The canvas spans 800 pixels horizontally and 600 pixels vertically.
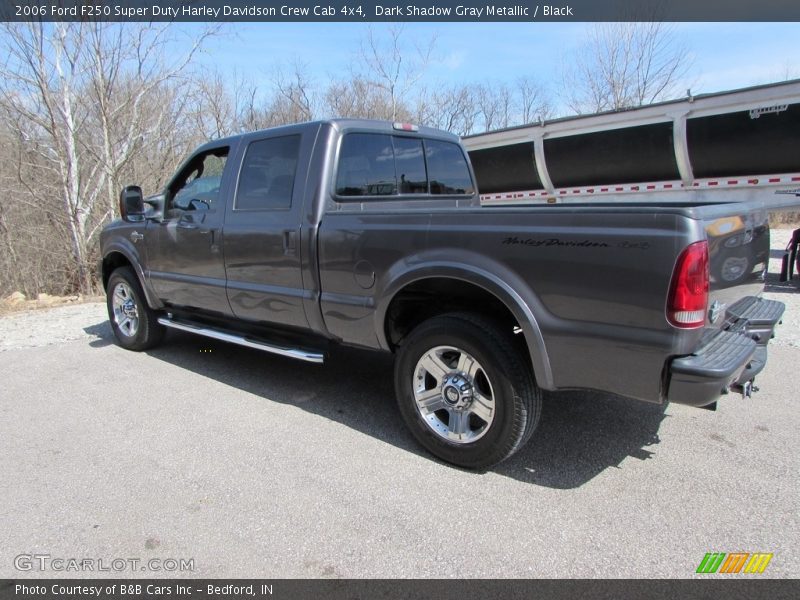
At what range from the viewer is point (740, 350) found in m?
2.58

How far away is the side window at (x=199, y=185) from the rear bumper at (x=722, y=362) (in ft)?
12.0

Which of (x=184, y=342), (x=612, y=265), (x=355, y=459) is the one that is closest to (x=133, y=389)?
(x=184, y=342)

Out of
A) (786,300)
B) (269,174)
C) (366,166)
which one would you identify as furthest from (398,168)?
(786,300)

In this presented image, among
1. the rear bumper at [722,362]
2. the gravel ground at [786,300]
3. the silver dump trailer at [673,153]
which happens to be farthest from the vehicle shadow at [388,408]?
the silver dump trailer at [673,153]

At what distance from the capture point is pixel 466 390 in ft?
9.82

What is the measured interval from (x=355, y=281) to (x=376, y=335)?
38 cm

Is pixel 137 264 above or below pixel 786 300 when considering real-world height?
above

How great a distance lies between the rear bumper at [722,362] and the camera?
232 centimetres

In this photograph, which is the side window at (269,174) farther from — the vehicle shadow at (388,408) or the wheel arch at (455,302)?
the vehicle shadow at (388,408)

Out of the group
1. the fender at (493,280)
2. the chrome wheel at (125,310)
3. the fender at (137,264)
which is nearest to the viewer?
the fender at (493,280)

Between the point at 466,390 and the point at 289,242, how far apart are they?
66.4 inches

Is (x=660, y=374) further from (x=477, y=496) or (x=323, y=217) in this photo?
(x=323, y=217)

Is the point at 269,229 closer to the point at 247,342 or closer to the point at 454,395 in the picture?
the point at 247,342

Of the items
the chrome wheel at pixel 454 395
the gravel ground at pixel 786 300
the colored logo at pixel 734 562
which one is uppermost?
the chrome wheel at pixel 454 395
